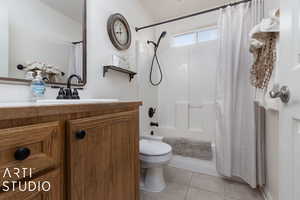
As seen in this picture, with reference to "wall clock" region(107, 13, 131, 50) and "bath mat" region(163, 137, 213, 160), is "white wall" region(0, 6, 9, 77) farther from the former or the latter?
"bath mat" region(163, 137, 213, 160)

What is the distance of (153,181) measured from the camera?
1.51 meters

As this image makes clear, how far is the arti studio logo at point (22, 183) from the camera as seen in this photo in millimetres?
404

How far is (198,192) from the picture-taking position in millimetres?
1468

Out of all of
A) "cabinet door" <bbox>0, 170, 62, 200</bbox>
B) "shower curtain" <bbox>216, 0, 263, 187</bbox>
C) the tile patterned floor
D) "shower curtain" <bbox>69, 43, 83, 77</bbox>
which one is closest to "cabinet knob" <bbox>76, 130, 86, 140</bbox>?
"cabinet door" <bbox>0, 170, 62, 200</bbox>

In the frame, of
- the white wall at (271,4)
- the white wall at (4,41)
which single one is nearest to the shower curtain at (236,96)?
the white wall at (271,4)

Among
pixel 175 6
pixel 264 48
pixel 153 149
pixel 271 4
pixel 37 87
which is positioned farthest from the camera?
pixel 175 6

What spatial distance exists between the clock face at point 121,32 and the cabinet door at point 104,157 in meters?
1.07

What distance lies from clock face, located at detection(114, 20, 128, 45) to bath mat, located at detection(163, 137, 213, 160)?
1.50 metres

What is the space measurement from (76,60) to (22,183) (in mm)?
969

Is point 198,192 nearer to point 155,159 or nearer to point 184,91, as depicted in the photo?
point 155,159

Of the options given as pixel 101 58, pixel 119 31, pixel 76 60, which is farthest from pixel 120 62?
pixel 76 60

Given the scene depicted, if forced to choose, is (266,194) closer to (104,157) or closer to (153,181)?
(153,181)

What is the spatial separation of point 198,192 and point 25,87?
1.72m

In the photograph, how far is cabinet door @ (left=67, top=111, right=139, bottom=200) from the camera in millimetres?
588
